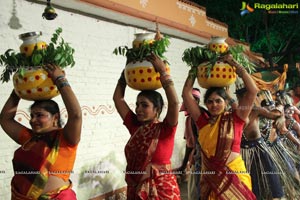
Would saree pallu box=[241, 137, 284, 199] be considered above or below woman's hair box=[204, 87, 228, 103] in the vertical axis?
below

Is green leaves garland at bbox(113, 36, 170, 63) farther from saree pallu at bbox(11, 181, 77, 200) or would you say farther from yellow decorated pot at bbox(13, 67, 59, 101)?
saree pallu at bbox(11, 181, 77, 200)

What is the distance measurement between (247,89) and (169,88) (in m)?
0.91

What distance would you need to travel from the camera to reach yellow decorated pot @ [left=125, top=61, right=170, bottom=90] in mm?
2744

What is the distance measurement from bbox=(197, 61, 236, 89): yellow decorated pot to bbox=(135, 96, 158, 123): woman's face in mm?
612

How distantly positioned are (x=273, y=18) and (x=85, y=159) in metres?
14.7

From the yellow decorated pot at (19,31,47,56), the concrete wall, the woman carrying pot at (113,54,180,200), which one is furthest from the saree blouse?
the concrete wall

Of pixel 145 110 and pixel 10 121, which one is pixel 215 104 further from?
pixel 10 121

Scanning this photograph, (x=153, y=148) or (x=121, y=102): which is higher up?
(x=121, y=102)

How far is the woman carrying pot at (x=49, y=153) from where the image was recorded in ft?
7.69

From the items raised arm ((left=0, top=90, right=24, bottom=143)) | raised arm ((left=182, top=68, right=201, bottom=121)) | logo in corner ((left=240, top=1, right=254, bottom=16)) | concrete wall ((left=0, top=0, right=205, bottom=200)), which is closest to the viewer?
raised arm ((left=0, top=90, right=24, bottom=143))

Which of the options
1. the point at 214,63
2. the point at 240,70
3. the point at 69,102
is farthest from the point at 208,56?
the point at 69,102

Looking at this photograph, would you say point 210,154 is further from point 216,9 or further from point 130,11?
point 216,9

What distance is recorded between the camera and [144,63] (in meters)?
2.75

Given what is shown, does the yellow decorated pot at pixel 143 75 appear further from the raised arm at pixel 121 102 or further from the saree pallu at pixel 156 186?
the saree pallu at pixel 156 186
